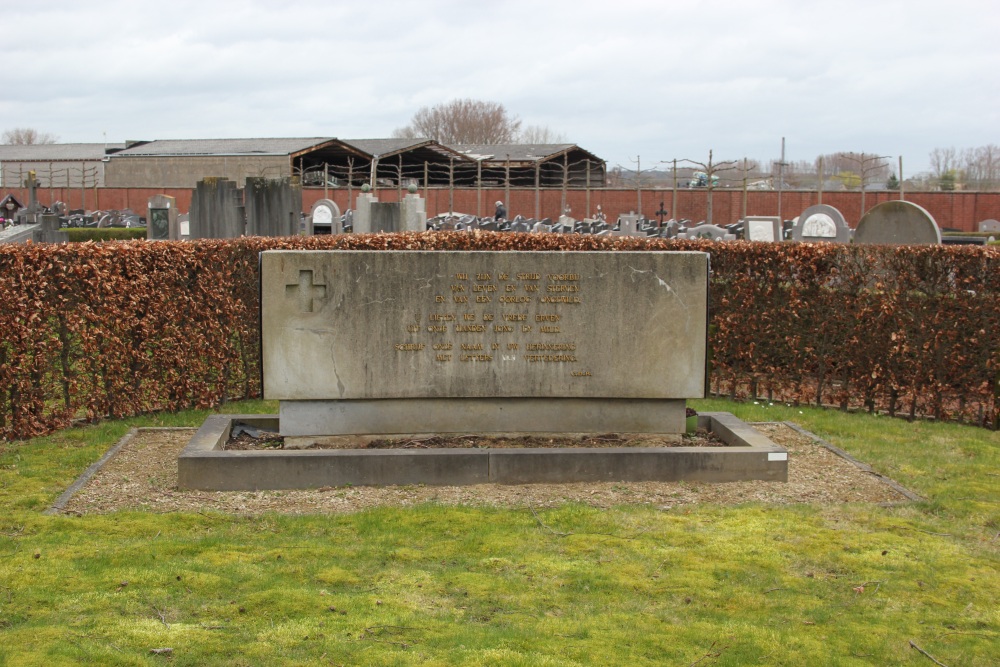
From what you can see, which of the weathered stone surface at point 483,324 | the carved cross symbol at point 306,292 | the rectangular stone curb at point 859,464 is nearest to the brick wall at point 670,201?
the rectangular stone curb at point 859,464

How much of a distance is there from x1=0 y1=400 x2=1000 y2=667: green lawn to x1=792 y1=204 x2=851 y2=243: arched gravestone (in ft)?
49.3

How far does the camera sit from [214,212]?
56.4 feet

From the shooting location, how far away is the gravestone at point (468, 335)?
826 centimetres

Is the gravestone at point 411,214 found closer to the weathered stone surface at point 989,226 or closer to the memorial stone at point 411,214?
the memorial stone at point 411,214

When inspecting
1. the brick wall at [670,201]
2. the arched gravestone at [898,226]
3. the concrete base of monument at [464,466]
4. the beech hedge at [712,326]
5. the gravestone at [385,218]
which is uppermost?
the brick wall at [670,201]

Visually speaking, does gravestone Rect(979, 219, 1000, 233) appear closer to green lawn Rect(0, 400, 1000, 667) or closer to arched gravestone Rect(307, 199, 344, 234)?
arched gravestone Rect(307, 199, 344, 234)

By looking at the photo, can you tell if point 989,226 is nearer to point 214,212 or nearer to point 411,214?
point 411,214

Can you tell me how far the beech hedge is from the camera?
9.53 m

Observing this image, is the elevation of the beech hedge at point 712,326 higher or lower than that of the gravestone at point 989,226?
lower

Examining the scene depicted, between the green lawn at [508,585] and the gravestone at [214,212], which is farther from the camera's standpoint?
the gravestone at [214,212]

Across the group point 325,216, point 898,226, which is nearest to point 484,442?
point 898,226

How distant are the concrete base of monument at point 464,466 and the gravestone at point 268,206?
9784 millimetres

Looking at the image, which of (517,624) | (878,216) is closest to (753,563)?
(517,624)

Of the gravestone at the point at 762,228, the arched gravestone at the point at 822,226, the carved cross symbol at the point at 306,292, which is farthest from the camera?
the gravestone at the point at 762,228
